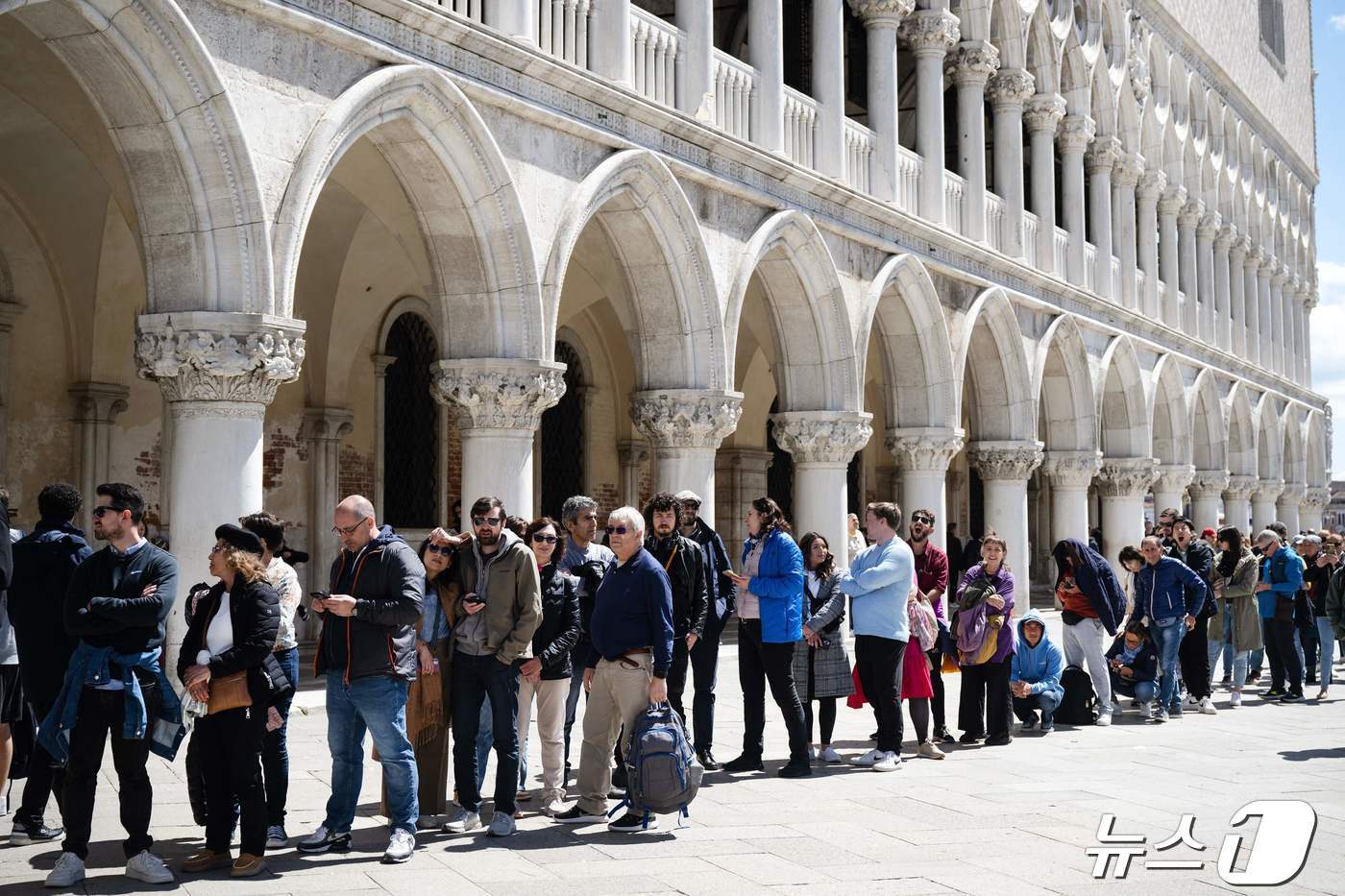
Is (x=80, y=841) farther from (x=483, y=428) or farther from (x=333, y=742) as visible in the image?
(x=483, y=428)

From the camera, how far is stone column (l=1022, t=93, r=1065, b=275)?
19906 millimetres

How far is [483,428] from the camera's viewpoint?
1055 cm

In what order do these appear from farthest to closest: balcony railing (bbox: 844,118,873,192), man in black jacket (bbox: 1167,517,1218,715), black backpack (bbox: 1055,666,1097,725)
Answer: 1. balcony railing (bbox: 844,118,873,192)
2. man in black jacket (bbox: 1167,517,1218,715)
3. black backpack (bbox: 1055,666,1097,725)

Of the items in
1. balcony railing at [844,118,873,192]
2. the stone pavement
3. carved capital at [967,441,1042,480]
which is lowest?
the stone pavement

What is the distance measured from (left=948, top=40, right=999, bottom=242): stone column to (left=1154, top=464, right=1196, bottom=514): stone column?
8809mm

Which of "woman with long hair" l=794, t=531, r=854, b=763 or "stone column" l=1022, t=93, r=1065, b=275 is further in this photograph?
"stone column" l=1022, t=93, r=1065, b=275

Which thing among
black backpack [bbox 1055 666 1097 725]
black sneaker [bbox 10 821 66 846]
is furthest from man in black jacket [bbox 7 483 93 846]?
black backpack [bbox 1055 666 1097 725]

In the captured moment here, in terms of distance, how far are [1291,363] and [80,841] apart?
33.9 metres

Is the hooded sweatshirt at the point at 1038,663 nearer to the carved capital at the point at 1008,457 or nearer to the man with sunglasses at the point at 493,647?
the man with sunglasses at the point at 493,647

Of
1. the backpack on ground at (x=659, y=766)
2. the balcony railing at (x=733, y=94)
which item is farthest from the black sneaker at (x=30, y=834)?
the balcony railing at (x=733, y=94)

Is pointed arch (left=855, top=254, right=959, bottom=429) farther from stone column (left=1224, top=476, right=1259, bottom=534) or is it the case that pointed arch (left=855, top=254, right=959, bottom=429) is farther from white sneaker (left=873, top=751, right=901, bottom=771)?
stone column (left=1224, top=476, right=1259, bottom=534)

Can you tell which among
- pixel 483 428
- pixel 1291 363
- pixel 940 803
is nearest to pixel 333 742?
pixel 940 803

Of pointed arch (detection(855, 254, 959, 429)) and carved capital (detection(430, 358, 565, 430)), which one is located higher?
pointed arch (detection(855, 254, 959, 429))

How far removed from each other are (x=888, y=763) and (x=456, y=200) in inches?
191
